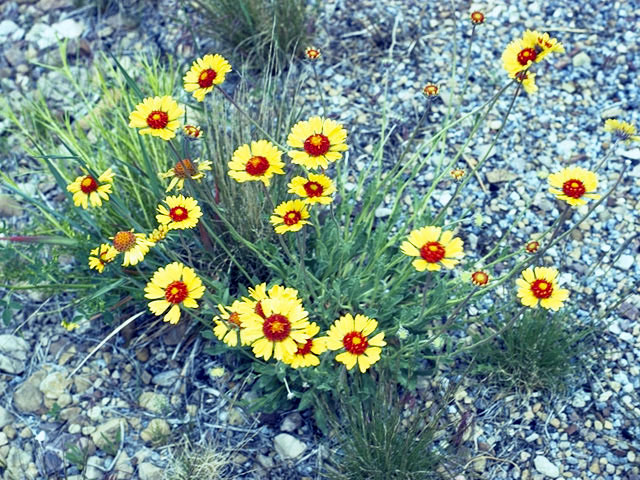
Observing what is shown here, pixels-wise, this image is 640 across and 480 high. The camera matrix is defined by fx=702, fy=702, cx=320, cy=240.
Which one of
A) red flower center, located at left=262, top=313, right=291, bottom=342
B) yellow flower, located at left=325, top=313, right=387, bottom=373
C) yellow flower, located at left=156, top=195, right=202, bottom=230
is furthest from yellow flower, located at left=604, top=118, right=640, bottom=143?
yellow flower, located at left=156, top=195, right=202, bottom=230

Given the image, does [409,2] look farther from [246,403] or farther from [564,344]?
[246,403]

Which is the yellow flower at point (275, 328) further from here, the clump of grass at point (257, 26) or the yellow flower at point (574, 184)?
the clump of grass at point (257, 26)

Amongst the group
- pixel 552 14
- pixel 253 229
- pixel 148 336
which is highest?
pixel 552 14

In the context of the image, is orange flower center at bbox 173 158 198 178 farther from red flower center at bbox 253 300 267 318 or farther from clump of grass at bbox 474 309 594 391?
clump of grass at bbox 474 309 594 391

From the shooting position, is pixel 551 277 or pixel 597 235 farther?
pixel 597 235

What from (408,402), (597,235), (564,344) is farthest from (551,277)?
(597,235)
